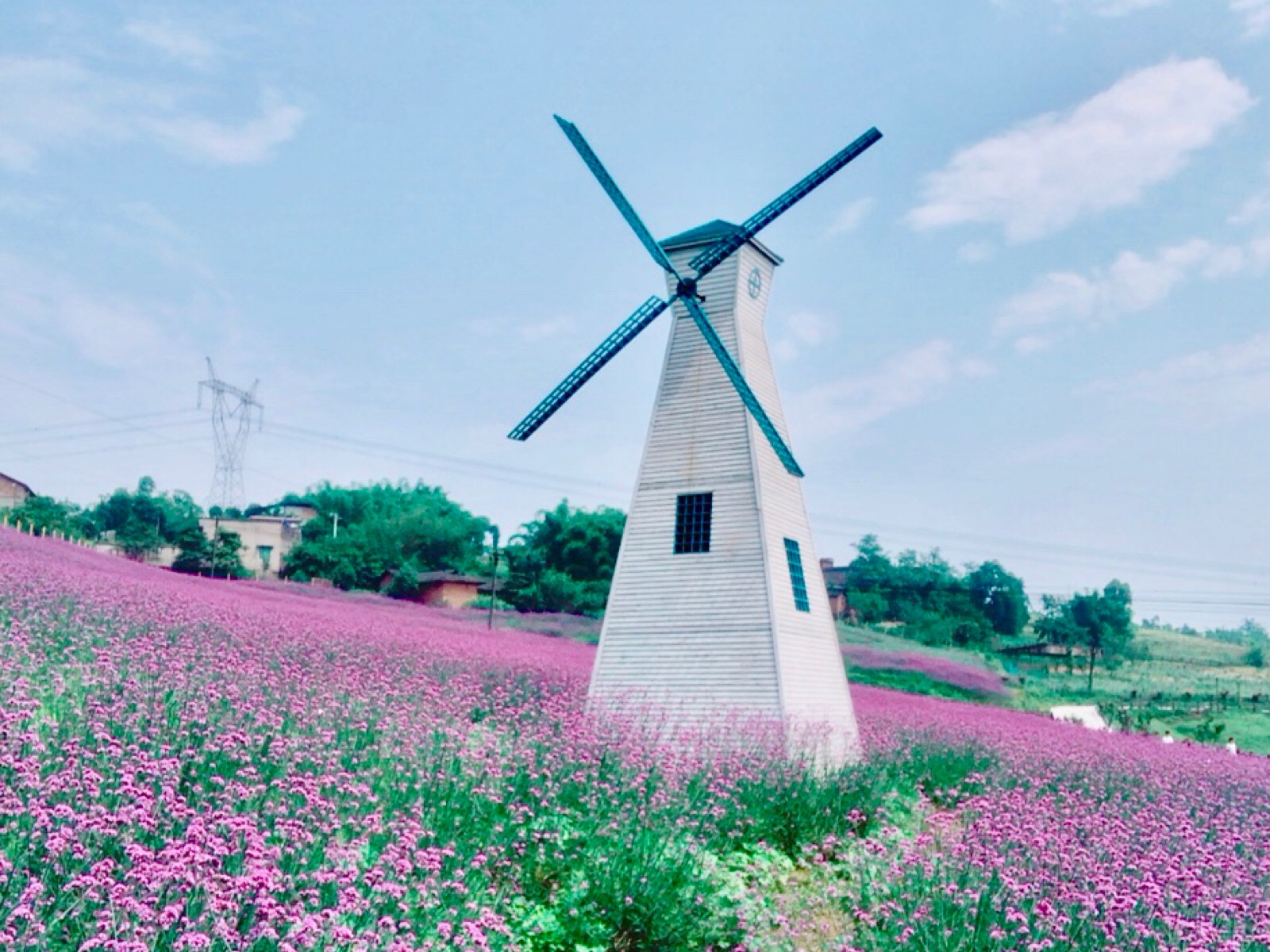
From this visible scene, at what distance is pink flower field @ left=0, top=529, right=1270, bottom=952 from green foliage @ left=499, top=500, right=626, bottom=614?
37.3m

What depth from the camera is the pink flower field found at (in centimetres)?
526

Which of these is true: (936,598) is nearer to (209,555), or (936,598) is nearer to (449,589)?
(449,589)

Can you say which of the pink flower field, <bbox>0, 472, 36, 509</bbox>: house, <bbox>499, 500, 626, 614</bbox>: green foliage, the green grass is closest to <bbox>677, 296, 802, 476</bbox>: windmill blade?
the pink flower field

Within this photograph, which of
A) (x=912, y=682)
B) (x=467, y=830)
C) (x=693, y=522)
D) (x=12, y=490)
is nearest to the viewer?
(x=467, y=830)

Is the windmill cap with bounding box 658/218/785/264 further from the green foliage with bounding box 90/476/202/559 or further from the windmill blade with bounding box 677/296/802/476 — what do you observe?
the green foliage with bounding box 90/476/202/559

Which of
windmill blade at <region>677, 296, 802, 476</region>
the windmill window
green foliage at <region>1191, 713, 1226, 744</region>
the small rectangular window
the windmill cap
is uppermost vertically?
the windmill cap

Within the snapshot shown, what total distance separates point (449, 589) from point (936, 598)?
4478 cm

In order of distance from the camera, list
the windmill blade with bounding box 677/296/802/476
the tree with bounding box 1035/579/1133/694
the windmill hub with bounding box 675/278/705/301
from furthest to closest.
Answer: the tree with bounding box 1035/579/1133/694
the windmill hub with bounding box 675/278/705/301
the windmill blade with bounding box 677/296/802/476

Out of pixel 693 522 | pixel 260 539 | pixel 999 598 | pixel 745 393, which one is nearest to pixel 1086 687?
pixel 693 522

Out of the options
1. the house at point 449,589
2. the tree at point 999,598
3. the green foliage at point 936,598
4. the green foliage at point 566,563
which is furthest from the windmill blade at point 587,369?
the tree at point 999,598

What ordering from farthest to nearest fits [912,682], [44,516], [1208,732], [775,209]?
[44,516] → [912,682] → [1208,732] → [775,209]

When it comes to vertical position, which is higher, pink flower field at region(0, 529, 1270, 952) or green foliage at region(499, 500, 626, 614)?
green foliage at region(499, 500, 626, 614)

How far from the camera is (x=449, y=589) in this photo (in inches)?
2281

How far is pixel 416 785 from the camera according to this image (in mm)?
8953
